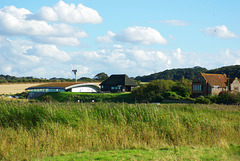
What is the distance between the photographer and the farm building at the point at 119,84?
83.3 meters

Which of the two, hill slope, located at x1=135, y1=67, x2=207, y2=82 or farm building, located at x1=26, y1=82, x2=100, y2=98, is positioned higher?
hill slope, located at x1=135, y1=67, x2=207, y2=82

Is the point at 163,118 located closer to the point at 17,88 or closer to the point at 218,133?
the point at 218,133

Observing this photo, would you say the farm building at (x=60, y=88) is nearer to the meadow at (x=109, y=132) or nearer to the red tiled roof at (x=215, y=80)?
the red tiled roof at (x=215, y=80)

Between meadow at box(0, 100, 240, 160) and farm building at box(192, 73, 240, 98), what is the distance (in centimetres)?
4145

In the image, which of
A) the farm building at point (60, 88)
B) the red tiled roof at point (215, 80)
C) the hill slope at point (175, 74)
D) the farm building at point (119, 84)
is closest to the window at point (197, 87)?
the red tiled roof at point (215, 80)

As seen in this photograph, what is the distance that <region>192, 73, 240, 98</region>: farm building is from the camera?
Result: 5778 cm

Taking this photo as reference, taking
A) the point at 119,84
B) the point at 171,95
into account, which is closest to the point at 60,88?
the point at 119,84

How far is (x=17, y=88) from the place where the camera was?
94500 mm

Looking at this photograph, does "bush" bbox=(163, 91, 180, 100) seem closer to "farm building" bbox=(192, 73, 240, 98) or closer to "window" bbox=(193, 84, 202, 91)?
"window" bbox=(193, 84, 202, 91)

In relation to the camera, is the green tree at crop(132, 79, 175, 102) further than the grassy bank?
No

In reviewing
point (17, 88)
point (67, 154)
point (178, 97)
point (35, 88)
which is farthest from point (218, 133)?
point (17, 88)

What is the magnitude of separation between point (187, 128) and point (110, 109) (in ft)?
14.5

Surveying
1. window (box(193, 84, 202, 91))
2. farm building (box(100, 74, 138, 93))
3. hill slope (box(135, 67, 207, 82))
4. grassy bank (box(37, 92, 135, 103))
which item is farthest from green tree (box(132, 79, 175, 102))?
hill slope (box(135, 67, 207, 82))

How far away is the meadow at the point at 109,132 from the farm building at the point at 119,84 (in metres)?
65.7
